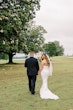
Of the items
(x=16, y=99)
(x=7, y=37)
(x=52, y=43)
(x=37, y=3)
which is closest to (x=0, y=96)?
(x=16, y=99)

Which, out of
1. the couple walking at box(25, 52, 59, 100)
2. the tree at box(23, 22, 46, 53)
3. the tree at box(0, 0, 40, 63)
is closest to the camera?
the couple walking at box(25, 52, 59, 100)

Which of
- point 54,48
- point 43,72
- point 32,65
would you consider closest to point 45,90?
point 43,72

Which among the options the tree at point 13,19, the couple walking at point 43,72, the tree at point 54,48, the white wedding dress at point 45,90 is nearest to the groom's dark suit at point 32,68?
the couple walking at point 43,72

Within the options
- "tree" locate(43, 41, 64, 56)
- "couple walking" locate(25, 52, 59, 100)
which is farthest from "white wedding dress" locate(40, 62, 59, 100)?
"tree" locate(43, 41, 64, 56)

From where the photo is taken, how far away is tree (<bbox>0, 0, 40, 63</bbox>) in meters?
43.5

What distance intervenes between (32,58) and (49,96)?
2.41 meters

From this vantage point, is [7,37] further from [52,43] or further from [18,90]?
[52,43]

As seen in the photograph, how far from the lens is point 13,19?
142 ft

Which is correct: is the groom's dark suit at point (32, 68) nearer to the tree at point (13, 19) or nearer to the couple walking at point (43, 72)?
the couple walking at point (43, 72)

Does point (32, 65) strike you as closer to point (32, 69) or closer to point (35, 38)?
point (32, 69)

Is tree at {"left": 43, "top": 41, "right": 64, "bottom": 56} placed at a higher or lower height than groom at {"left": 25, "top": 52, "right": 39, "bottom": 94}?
lower

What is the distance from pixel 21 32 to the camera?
156 feet

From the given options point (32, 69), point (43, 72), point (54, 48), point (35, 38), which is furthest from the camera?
point (54, 48)

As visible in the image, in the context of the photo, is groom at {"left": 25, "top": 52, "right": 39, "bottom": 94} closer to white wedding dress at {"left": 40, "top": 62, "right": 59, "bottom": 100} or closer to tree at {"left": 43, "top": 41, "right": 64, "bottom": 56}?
white wedding dress at {"left": 40, "top": 62, "right": 59, "bottom": 100}
